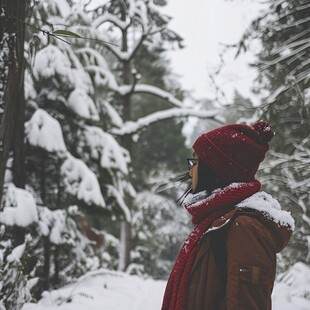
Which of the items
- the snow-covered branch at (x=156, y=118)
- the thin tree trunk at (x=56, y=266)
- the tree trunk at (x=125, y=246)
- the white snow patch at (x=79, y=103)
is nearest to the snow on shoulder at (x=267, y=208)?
the white snow patch at (x=79, y=103)

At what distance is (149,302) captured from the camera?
569cm

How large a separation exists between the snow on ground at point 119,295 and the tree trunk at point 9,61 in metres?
2.01

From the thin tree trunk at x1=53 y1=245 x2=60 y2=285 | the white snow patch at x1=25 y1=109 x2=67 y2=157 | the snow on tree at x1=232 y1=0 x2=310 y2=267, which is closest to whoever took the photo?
the snow on tree at x1=232 y1=0 x2=310 y2=267

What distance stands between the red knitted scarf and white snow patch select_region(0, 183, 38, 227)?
3.29m

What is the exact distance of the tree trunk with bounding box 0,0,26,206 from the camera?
2.85 metres

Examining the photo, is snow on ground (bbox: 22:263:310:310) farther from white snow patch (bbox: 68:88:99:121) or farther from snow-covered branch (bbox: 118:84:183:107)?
snow-covered branch (bbox: 118:84:183:107)

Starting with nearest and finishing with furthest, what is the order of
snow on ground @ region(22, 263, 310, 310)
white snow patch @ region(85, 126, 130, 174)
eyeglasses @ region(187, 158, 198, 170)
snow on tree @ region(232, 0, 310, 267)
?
eyeglasses @ region(187, 158, 198, 170) → snow on ground @ region(22, 263, 310, 310) → snow on tree @ region(232, 0, 310, 267) → white snow patch @ region(85, 126, 130, 174)

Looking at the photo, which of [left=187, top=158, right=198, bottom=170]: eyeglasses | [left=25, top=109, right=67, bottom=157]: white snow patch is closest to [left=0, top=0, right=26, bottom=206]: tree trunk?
[left=187, top=158, right=198, bottom=170]: eyeglasses

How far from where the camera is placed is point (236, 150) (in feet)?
5.94

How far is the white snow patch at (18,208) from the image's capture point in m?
4.61

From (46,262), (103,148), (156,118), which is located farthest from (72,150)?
(156,118)

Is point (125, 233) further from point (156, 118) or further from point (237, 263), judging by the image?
point (237, 263)

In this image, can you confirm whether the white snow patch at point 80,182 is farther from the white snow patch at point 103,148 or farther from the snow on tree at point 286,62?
the snow on tree at point 286,62

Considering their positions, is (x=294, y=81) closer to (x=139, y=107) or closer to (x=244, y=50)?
(x=244, y=50)
